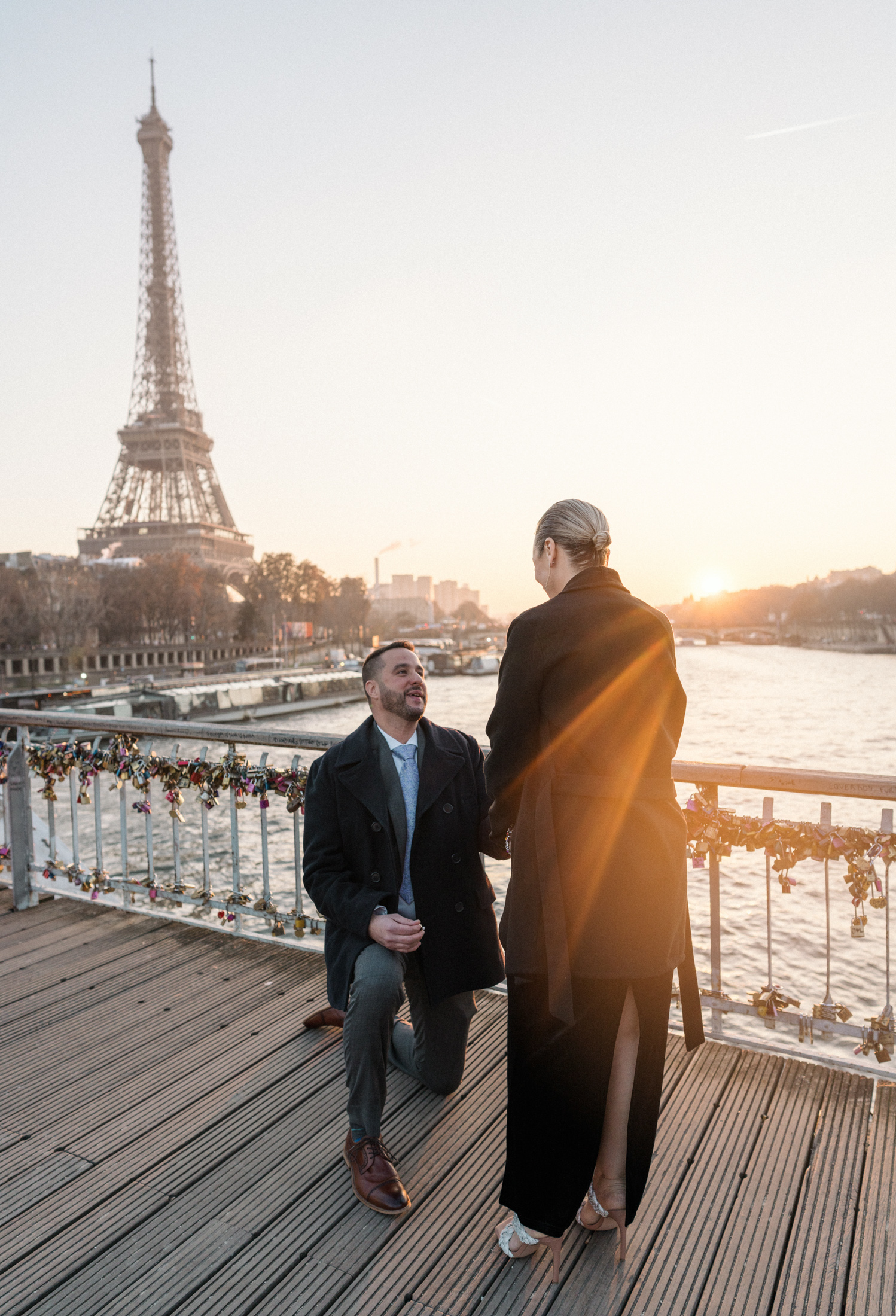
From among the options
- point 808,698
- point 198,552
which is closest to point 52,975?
point 808,698

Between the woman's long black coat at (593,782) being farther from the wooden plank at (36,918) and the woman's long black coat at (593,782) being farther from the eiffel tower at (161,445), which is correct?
the eiffel tower at (161,445)

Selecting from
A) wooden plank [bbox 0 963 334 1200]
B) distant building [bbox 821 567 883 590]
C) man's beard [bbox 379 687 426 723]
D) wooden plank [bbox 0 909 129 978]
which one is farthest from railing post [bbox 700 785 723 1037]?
distant building [bbox 821 567 883 590]

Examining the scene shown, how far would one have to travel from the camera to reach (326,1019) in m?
3.65

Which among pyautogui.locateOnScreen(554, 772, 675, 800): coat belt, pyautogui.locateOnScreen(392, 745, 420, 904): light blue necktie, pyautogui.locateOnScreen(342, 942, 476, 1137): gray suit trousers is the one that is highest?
pyautogui.locateOnScreen(554, 772, 675, 800): coat belt

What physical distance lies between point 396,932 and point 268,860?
2.47m

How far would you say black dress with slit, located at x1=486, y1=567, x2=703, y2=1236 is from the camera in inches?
81.8

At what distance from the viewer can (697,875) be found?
21297mm

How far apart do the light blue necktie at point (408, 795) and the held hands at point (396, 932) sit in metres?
0.19

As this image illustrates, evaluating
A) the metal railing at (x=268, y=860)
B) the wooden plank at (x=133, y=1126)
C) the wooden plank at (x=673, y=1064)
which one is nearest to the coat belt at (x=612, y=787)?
the metal railing at (x=268, y=860)

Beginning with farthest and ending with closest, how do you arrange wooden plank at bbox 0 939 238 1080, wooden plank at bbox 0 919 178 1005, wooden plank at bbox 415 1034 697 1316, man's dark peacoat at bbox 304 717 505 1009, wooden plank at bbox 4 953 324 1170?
1. wooden plank at bbox 0 919 178 1005
2. wooden plank at bbox 0 939 238 1080
3. wooden plank at bbox 4 953 324 1170
4. man's dark peacoat at bbox 304 717 505 1009
5. wooden plank at bbox 415 1034 697 1316

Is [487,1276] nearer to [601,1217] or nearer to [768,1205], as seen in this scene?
[601,1217]

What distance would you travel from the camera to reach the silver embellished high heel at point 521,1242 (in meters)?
2.24

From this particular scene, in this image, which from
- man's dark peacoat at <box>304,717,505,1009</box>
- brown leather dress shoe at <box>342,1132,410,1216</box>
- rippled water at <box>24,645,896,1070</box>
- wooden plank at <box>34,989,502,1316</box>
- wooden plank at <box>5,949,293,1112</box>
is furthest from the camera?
rippled water at <box>24,645,896,1070</box>

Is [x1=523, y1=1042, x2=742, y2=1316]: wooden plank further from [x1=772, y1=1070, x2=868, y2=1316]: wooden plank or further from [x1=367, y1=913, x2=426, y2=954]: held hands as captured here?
[x1=367, y1=913, x2=426, y2=954]: held hands
